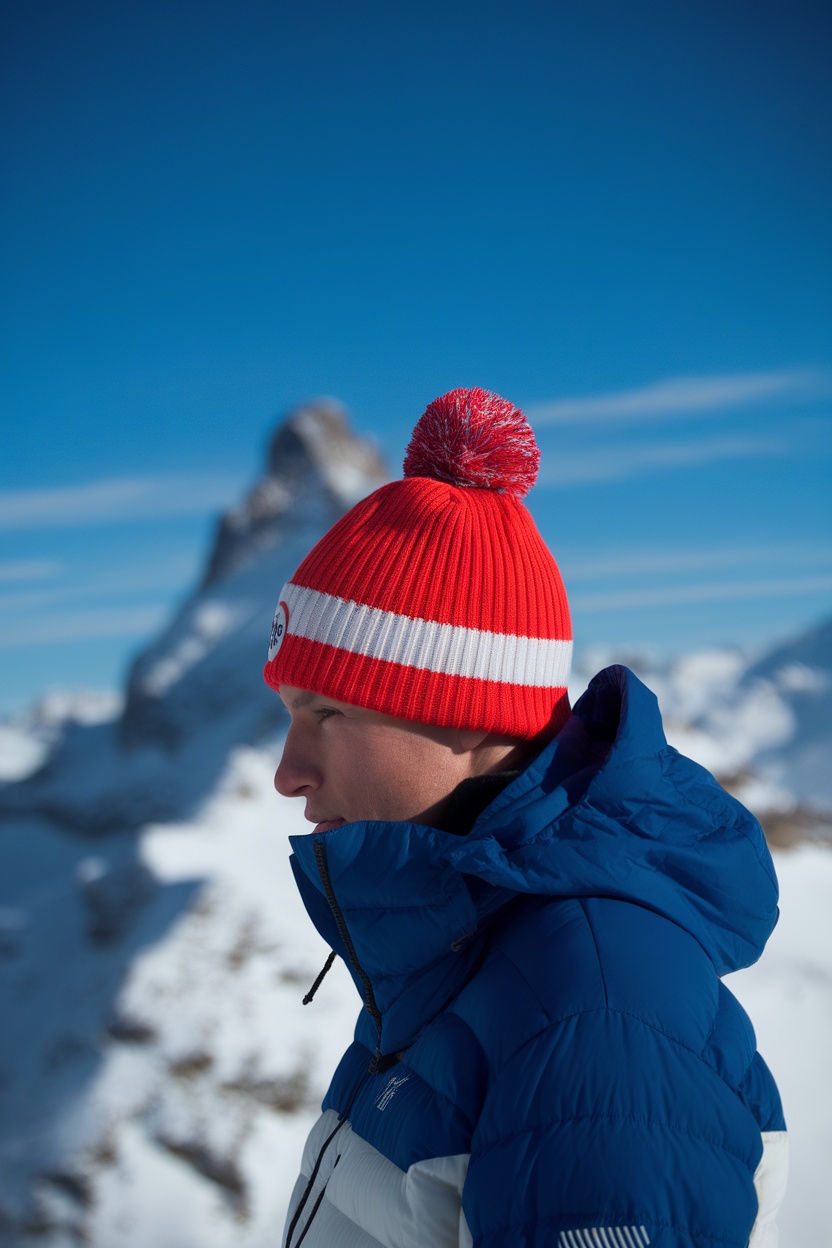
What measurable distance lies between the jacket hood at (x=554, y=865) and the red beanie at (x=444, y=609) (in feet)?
0.68

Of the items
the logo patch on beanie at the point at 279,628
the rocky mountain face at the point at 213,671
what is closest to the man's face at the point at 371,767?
the logo patch on beanie at the point at 279,628

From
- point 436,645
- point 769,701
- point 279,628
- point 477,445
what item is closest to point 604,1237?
point 436,645

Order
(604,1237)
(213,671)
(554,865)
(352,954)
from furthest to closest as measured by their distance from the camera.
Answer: (213,671), (352,954), (554,865), (604,1237)

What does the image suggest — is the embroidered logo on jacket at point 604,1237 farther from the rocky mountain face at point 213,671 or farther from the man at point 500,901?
the rocky mountain face at point 213,671

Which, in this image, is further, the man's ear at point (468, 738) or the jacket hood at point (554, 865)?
the man's ear at point (468, 738)

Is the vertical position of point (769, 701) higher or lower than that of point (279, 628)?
lower

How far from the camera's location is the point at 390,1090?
159 cm

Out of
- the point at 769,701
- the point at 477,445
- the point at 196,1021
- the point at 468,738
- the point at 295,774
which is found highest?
the point at 477,445

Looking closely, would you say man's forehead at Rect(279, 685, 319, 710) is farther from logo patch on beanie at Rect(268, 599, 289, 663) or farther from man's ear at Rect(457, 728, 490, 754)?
man's ear at Rect(457, 728, 490, 754)

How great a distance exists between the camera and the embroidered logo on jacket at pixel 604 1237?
1146 mm

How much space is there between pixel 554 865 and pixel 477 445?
2.97ft

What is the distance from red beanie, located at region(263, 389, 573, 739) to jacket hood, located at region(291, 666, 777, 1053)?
206mm

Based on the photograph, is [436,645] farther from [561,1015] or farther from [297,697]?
[561,1015]

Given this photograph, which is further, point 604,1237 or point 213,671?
point 213,671
